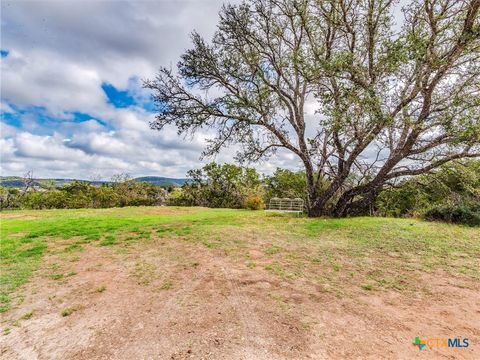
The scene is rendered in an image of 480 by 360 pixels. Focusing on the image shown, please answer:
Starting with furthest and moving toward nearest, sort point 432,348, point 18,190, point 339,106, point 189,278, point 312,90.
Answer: point 18,190 < point 312,90 < point 339,106 < point 189,278 < point 432,348

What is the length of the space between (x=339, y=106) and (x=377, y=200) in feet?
19.5

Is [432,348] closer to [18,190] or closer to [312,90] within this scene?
[312,90]

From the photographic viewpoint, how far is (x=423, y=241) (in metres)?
7.42

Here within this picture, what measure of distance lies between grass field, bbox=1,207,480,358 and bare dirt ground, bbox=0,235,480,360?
0.02 m

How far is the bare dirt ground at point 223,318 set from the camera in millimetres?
2861

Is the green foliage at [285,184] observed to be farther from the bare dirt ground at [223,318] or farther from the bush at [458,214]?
the bare dirt ground at [223,318]

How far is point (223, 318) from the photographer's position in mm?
3471

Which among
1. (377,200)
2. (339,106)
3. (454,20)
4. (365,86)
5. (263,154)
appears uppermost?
(454,20)

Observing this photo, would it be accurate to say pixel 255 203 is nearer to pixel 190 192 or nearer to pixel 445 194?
pixel 190 192

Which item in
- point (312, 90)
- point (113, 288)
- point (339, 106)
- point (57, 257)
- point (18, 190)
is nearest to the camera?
point (113, 288)

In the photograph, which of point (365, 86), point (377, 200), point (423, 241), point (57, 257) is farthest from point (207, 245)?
point (377, 200)

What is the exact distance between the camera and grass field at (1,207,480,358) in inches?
130

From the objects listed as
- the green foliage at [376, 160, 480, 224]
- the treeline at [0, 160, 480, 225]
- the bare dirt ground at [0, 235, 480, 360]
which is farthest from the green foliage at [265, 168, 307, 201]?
the bare dirt ground at [0, 235, 480, 360]

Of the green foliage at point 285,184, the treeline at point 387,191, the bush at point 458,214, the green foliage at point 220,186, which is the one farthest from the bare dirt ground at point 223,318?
the green foliage at point 220,186
